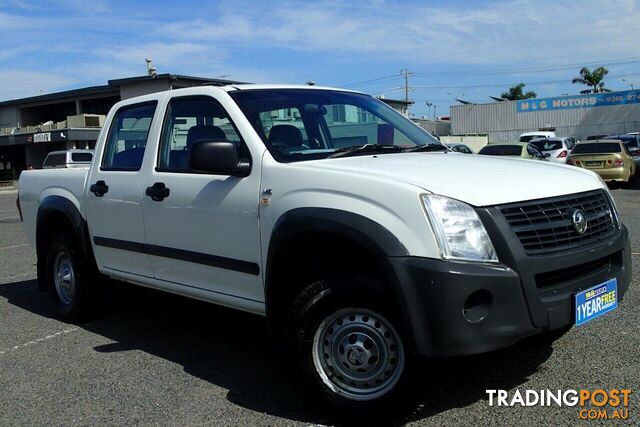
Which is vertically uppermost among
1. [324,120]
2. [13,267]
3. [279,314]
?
[324,120]

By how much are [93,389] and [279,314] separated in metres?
1.38

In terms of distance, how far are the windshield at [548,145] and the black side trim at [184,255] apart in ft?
64.6

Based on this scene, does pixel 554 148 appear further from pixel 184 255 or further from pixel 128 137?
pixel 184 255

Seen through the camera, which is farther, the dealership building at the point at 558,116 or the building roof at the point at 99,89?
the dealership building at the point at 558,116

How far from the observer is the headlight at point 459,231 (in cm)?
311

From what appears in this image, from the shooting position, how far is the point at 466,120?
199 feet

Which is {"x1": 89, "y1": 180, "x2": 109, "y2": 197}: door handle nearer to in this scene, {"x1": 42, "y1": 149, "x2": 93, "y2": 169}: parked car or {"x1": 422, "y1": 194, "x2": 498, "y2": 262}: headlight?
{"x1": 422, "y1": 194, "x2": 498, "y2": 262}: headlight

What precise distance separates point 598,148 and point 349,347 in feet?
58.5

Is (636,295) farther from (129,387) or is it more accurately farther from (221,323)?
(129,387)

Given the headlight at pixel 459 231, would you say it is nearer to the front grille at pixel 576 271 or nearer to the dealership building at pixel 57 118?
the front grille at pixel 576 271

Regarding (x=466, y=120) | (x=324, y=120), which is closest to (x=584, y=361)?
(x=324, y=120)

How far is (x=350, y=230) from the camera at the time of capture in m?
3.32


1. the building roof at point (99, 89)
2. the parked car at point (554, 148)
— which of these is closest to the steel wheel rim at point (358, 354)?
the parked car at point (554, 148)

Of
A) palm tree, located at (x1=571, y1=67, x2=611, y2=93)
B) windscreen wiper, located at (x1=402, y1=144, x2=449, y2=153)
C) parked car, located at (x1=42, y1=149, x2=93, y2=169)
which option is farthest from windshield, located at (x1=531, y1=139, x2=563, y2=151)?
palm tree, located at (x1=571, y1=67, x2=611, y2=93)
